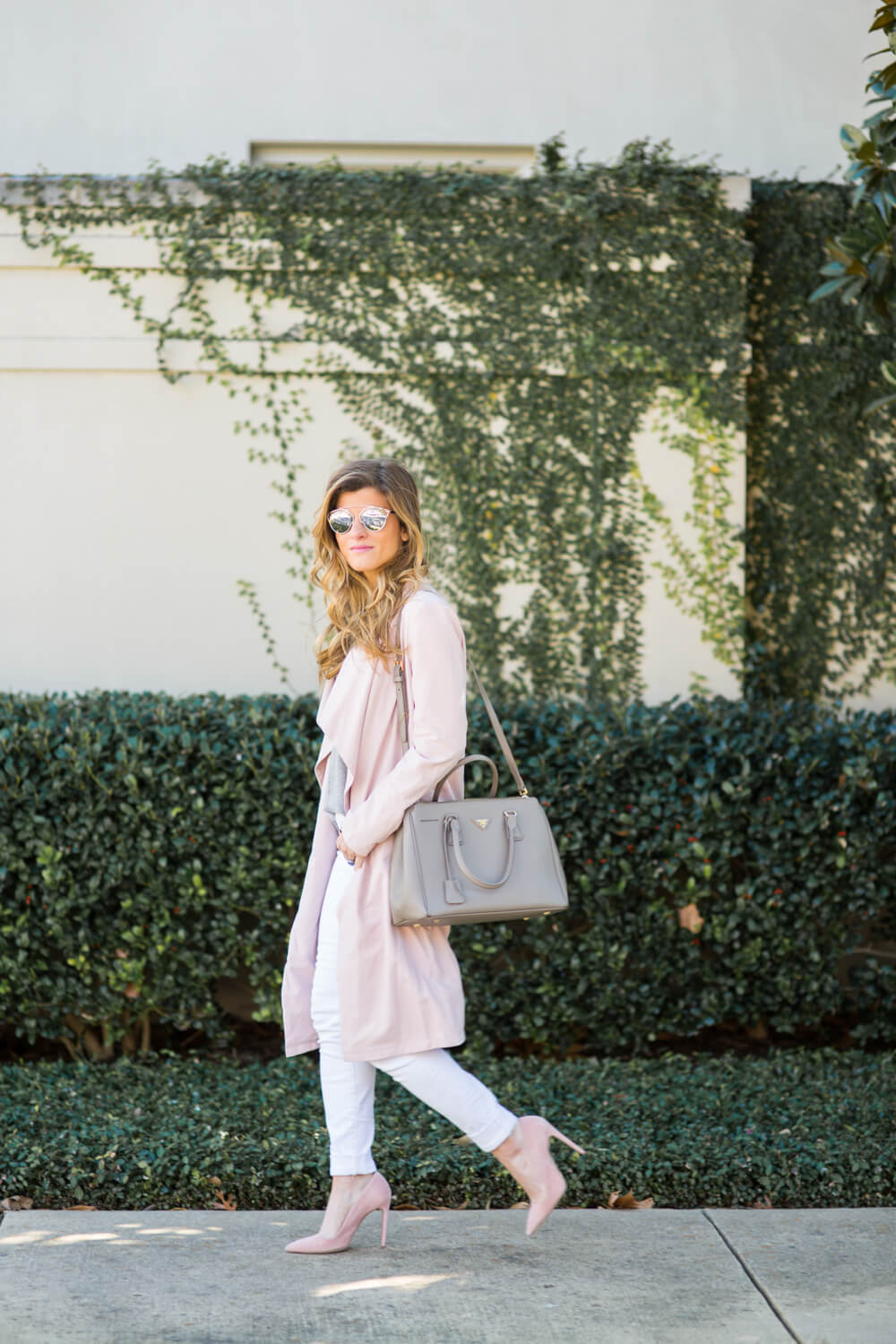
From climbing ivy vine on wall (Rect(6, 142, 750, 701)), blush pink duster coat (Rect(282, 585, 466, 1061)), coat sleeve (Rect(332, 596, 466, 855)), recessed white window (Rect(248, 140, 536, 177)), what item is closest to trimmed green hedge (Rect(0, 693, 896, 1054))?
climbing ivy vine on wall (Rect(6, 142, 750, 701))

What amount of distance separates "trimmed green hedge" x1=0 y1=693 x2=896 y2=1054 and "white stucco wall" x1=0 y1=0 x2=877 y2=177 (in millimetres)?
3156

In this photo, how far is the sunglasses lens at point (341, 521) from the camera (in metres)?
3.23

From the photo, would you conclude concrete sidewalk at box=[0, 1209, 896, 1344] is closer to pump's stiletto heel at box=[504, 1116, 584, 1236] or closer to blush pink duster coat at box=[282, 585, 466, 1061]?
pump's stiletto heel at box=[504, 1116, 584, 1236]

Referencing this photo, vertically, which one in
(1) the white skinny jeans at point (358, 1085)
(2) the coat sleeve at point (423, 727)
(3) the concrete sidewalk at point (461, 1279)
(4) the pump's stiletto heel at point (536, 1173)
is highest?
(2) the coat sleeve at point (423, 727)

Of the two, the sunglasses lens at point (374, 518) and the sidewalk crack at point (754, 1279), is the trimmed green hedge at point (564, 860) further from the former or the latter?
the sunglasses lens at point (374, 518)

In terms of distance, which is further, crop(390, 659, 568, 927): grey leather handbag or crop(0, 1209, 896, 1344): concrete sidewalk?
crop(390, 659, 568, 927): grey leather handbag

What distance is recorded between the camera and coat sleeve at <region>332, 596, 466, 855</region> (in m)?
3.04

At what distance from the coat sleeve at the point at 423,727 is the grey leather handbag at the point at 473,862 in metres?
0.04

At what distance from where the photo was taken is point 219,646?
5.98 metres

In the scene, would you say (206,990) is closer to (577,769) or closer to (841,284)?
(577,769)

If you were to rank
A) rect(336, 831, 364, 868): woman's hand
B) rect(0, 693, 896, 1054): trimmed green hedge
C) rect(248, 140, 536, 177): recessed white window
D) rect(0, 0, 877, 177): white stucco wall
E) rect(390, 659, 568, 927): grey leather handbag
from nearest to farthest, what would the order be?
rect(390, 659, 568, 927): grey leather handbag
rect(336, 831, 364, 868): woman's hand
rect(0, 693, 896, 1054): trimmed green hedge
rect(0, 0, 877, 177): white stucco wall
rect(248, 140, 536, 177): recessed white window

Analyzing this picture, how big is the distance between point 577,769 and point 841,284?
87.8 inches

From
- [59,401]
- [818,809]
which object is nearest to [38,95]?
[59,401]

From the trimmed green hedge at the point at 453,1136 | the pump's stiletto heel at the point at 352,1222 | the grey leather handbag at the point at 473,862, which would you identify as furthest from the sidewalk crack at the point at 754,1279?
the grey leather handbag at the point at 473,862
